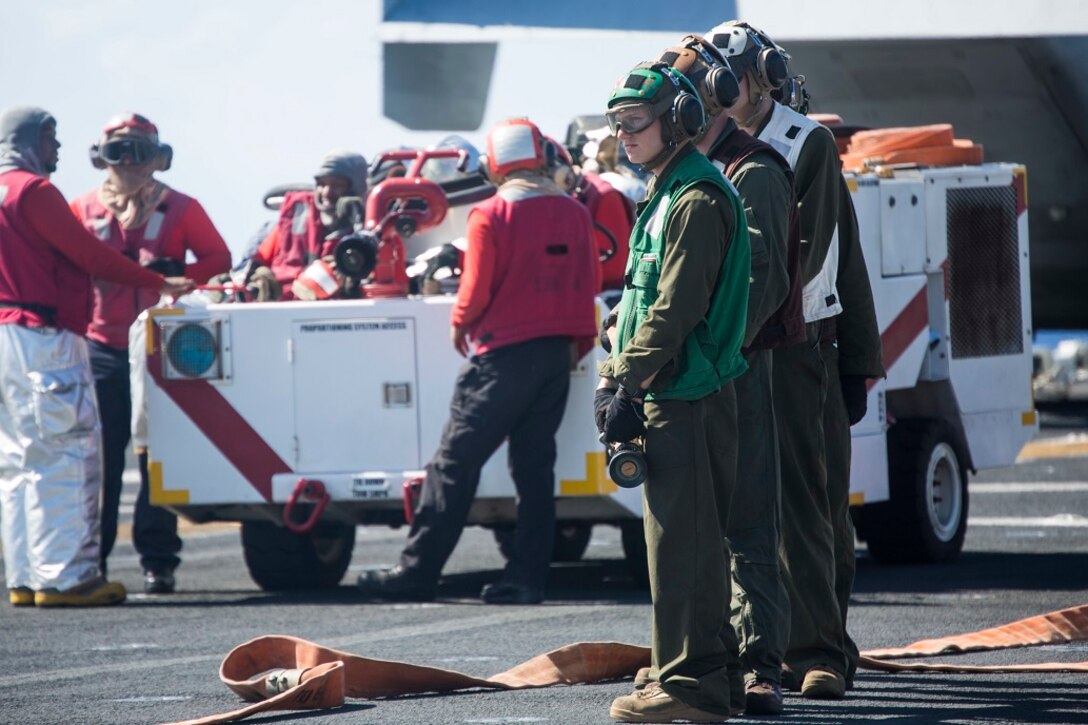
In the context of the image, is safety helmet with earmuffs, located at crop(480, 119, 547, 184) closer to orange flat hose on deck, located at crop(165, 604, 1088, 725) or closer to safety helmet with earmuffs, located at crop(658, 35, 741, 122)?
orange flat hose on deck, located at crop(165, 604, 1088, 725)

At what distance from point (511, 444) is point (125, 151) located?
2.40 meters

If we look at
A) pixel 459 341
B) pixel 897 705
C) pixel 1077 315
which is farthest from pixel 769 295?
pixel 1077 315

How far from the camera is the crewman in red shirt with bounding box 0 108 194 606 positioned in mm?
9344

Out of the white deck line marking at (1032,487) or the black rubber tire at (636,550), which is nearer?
the black rubber tire at (636,550)

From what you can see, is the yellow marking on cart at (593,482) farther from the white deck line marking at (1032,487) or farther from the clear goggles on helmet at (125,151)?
the white deck line marking at (1032,487)

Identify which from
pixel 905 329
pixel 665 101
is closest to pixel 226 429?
pixel 905 329

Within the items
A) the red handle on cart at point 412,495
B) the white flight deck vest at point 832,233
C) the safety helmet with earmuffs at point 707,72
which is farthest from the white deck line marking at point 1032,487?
the safety helmet with earmuffs at point 707,72

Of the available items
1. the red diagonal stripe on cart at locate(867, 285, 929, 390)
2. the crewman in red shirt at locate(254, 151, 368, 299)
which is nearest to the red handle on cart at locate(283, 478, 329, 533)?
the crewman in red shirt at locate(254, 151, 368, 299)

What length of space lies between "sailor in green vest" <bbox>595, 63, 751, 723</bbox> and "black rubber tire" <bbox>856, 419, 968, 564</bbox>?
14.9ft

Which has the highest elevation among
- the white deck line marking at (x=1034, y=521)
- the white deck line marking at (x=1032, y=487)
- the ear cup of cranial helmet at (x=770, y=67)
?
the ear cup of cranial helmet at (x=770, y=67)

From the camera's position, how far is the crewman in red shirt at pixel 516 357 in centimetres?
895

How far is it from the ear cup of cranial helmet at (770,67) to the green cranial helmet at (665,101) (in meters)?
0.73

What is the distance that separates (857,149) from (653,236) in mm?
5279

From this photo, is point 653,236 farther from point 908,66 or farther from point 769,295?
point 908,66
